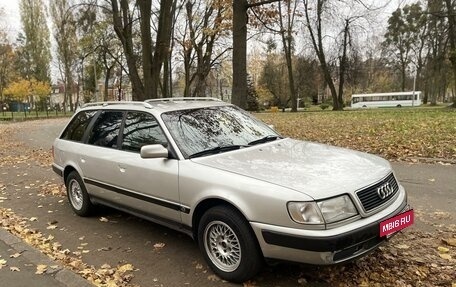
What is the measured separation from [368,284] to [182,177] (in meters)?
1.98

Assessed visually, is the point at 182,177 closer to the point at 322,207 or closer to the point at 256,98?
the point at 322,207

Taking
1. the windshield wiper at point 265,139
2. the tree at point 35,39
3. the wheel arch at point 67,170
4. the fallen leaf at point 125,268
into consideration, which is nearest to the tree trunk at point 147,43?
the wheel arch at point 67,170

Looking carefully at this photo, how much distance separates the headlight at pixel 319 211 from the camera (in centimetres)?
320

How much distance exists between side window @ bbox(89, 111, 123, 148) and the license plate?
3350mm

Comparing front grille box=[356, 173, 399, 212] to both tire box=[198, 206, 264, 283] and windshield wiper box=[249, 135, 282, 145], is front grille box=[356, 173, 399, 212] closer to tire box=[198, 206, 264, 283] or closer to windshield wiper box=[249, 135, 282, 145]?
tire box=[198, 206, 264, 283]

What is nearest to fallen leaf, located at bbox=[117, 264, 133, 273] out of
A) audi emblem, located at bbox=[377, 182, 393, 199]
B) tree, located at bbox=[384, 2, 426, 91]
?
audi emblem, located at bbox=[377, 182, 393, 199]

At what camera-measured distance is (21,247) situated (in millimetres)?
4832

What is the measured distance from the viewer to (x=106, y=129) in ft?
18.3

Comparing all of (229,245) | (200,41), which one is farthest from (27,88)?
(229,245)

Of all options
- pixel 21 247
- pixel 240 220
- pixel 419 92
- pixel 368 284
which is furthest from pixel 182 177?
pixel 419 92

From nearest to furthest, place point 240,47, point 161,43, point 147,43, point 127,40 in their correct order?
point 240,47 → point 147,43 → point 161,43 → point 127,40

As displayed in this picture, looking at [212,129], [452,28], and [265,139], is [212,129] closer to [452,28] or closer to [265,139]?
[265,139]

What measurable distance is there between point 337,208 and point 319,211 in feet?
0.57

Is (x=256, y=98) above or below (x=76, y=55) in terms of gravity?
below
